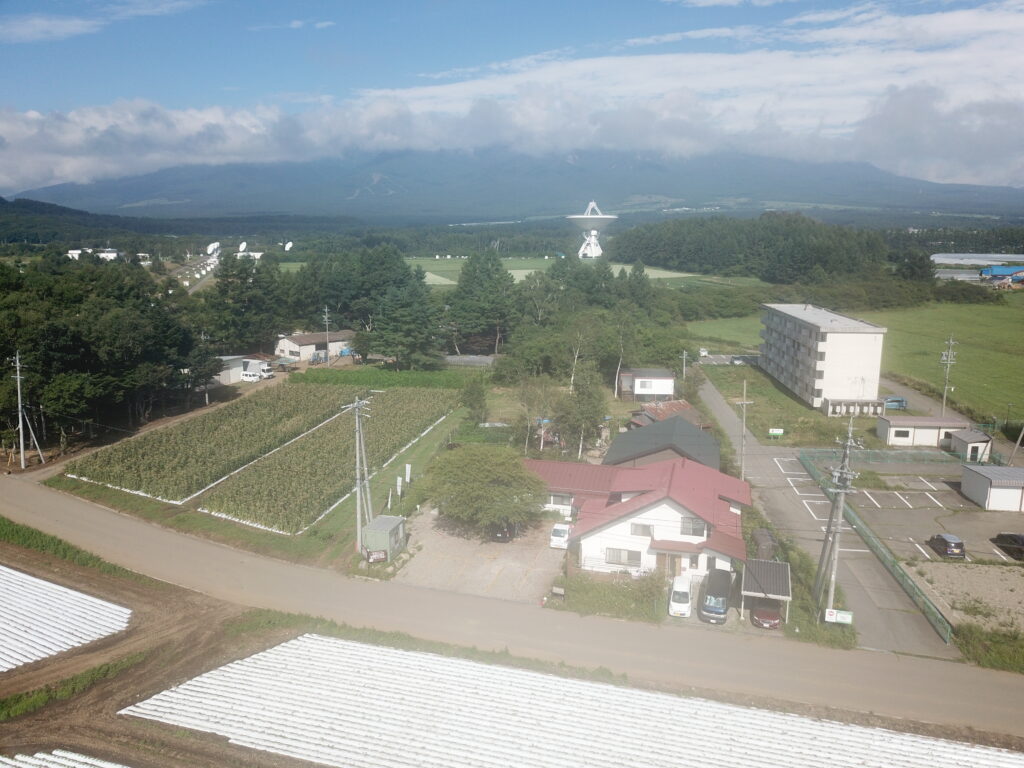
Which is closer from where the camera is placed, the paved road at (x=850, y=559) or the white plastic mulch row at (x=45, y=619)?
the paved road at (x=850, y=559)

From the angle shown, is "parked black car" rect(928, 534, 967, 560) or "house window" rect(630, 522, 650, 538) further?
"parked black car" rect(928, 534, 967, 560)

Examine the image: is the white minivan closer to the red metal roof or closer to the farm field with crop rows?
the red metal roof

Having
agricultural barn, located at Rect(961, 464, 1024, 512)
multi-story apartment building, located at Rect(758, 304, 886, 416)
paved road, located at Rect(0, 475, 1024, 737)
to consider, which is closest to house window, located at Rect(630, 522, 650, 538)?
paved road, located at Rect(0, 475, 1024, 737)

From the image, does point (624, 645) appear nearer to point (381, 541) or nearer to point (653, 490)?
point (653, 490)

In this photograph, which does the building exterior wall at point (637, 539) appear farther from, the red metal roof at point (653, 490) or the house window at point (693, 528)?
the red metal roof at point (653, 490)

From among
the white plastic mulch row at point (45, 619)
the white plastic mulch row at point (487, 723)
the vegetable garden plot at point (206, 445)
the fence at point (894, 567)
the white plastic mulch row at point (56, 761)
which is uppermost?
the fence at point (894, 567)

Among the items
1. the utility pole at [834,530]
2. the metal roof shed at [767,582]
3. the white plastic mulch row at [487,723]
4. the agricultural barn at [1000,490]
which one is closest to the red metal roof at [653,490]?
the metal roof shed at [767,582]
